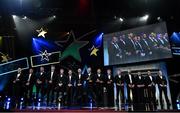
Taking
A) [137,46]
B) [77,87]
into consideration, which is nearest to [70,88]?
[77,87]

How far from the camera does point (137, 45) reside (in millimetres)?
11883

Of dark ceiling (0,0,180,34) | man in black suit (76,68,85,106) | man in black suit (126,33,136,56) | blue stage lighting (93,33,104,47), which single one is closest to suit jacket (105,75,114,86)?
man in black suit (76,68,85,106)

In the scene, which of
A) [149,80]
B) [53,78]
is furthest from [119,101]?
[53,78]

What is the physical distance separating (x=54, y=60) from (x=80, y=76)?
3274 mm

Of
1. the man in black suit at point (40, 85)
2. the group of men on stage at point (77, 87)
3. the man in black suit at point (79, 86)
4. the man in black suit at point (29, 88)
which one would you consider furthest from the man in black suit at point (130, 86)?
the man in black suit at point (29, 88)

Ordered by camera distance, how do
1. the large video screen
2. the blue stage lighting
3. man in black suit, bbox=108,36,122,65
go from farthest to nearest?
1. the blue stage lighting
2. man in black suit, bbox=108,36,122,65
3. the large video screen

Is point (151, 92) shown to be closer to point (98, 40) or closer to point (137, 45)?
point (137, 45)

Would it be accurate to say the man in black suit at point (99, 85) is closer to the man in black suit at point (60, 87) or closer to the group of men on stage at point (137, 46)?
the man in black suit at point (60, 87)

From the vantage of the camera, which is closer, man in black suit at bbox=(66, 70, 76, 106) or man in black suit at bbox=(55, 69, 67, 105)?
man in black suit at bbox=(55, 69, 67, 105)

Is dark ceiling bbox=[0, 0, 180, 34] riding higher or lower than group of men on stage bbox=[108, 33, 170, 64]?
higher

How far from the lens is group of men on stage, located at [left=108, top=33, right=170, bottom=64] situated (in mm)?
11430

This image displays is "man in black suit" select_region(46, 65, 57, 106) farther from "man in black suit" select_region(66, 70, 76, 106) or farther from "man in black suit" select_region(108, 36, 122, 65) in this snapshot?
"man in black suit" select_region(108, 36, 122, 65)

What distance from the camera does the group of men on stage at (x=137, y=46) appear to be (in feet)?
37.5

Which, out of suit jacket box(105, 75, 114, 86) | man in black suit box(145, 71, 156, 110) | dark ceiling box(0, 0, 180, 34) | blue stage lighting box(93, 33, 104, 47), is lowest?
man in black suit box(145, 71, 156, 110)
